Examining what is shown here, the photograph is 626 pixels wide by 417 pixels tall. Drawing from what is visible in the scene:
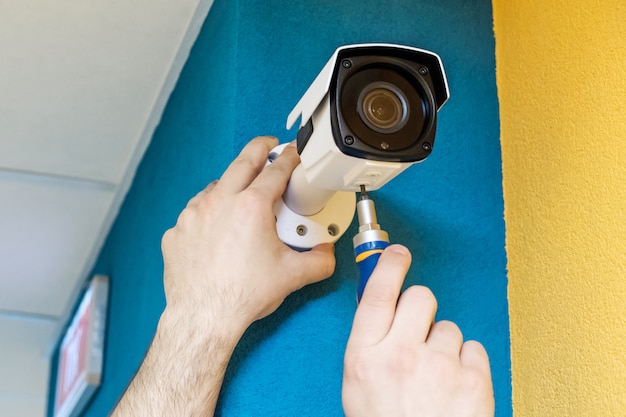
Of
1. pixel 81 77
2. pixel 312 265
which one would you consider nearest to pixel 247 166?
pixel 312 265

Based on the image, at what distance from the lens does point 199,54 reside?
1448 mm

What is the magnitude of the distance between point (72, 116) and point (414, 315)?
1.04m

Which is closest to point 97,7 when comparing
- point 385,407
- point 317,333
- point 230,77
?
point 230,77

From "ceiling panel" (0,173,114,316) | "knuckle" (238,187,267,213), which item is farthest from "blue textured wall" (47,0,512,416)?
"ceiling panel" (0,173,114,316)

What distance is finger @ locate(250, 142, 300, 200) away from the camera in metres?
1.04

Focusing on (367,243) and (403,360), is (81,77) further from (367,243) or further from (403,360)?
(403,360)

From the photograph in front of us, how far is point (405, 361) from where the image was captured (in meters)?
0.89

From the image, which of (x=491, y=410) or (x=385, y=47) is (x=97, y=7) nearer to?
(x=385, y=47)

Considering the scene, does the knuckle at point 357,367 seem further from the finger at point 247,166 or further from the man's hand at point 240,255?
the finger at point 247,166

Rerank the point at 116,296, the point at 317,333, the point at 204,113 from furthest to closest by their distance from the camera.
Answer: the point at 116,296
the point at 204,113
the point at 317,333

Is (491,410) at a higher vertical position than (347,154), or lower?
lower

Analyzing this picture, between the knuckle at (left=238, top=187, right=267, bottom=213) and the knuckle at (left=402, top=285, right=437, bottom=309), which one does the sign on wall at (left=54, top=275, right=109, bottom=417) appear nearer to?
the knuckle at (left=238, top=187, right=267, bottom=213)

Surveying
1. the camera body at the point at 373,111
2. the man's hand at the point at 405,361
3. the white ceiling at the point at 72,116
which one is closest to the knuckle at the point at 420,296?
the man's hand at the point at 405,361

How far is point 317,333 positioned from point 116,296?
3.23 feet
